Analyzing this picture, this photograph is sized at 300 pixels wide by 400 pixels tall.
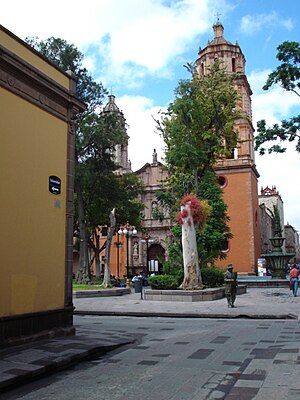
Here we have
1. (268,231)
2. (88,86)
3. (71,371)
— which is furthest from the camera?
(268,231)

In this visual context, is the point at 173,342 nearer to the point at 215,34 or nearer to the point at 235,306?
the point at 235,306

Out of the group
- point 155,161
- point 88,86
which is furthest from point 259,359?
point 155,161

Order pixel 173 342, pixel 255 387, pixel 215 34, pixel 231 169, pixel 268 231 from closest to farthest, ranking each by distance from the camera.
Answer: pixel 255 387
pixel 173 342
pixel 231 169
pixel 215 34
pixel 268 231

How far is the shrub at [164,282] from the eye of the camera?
72.0ft

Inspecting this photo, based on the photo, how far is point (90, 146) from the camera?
110 ft

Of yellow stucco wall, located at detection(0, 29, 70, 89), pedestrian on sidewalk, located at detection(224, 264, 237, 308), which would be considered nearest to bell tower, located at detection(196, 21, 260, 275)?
pedestrian on sidewalk, located at detection(224, 264, 237, 308)

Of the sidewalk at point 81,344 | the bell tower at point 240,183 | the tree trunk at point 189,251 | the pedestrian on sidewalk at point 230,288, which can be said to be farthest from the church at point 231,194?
the sidewalk at point 81,344

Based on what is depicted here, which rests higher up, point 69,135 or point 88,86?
point 88,86

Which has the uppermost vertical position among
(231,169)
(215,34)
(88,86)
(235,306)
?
(215,34)

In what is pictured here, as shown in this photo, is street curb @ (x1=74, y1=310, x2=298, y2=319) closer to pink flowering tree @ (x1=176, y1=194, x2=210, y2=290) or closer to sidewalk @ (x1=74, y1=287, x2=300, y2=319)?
sidewalk @ (x1=74, y1=287, x2=300, y2=319)

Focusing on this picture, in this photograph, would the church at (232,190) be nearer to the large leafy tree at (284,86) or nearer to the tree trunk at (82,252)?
the tree trunk at (82,252)

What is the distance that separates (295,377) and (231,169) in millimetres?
43400

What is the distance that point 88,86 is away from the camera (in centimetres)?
3441

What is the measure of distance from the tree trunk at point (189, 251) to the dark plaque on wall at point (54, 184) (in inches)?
431
